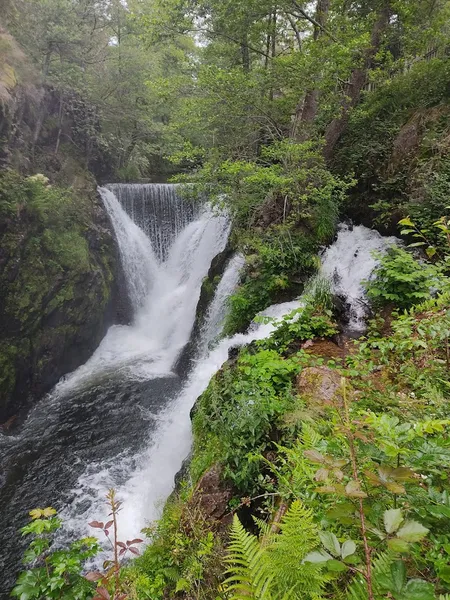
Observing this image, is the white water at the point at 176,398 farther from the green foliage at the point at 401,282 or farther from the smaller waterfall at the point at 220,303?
the green foliage at the point at 401,282

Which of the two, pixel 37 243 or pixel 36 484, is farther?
A: pixel 37 243

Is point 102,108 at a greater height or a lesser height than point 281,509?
greater

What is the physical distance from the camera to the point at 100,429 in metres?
7.77

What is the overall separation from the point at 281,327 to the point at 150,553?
3.09 meters

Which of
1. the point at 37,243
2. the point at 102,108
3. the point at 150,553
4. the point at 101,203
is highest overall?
the point at 102,108

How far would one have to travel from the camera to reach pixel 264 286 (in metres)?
6.67

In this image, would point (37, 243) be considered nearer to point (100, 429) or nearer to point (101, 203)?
point (101, 203)

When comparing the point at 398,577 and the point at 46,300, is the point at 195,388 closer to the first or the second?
the point at 46,300

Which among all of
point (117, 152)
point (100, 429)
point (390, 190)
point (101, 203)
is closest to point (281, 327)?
point (390, 190)

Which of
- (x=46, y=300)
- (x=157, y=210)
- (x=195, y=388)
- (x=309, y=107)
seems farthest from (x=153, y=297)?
(x=309, y=107)

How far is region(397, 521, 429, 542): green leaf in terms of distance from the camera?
87cm

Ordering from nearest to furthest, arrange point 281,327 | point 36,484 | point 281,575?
point 281,575 < point 281,327 < point 36,484

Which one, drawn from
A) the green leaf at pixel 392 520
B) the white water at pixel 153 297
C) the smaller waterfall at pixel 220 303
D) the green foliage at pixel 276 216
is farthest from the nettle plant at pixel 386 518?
the white water at pixel 153 297

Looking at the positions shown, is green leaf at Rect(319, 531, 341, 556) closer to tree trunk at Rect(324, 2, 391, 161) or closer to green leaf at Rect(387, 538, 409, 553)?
green leaf at Rect(387, 538, 409, 553)
